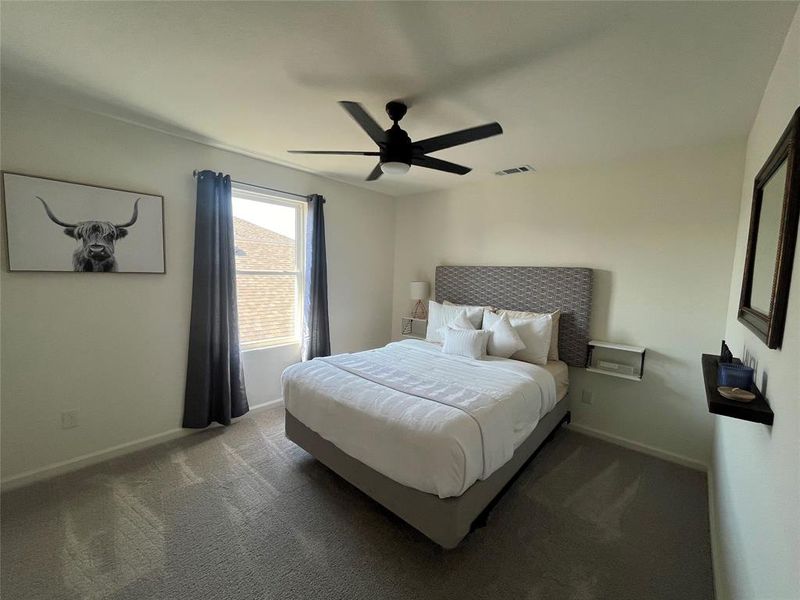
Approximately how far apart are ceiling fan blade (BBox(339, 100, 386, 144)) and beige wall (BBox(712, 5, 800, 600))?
169cm

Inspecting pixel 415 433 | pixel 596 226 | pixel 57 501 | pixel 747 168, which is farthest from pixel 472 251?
pixel 57 501

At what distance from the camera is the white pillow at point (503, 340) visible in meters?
2.95

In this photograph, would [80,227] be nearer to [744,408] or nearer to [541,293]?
[744,408]

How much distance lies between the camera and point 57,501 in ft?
6.58

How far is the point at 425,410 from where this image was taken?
183cm

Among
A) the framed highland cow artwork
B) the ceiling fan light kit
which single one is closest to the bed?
the ceiling fan light kit

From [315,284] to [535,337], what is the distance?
7.86 feet

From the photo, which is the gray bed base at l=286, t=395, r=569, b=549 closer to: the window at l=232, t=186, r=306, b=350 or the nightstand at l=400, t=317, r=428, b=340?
the window at l=232, t=186, r=306, b=350

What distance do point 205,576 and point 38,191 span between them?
8.50 ft

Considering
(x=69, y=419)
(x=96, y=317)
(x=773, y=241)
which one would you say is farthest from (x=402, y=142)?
(x=69, y=419)

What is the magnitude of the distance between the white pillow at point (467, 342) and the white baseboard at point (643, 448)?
1.31m

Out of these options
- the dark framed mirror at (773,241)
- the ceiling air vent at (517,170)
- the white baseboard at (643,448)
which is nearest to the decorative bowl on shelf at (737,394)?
the dark framed mirror at (773,241)

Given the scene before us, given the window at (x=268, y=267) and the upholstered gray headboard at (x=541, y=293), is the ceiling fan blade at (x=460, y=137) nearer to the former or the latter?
the upholstered gray headboard at (x=541, y=293)

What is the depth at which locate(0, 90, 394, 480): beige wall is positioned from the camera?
82.4 inches
